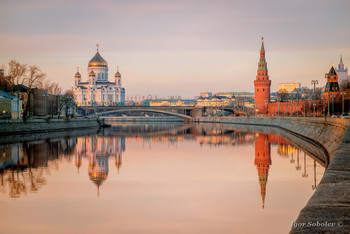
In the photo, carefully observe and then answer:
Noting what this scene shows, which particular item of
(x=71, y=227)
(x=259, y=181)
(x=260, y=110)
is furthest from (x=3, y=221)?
(x=260, y=110)

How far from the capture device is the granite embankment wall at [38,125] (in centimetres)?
5274

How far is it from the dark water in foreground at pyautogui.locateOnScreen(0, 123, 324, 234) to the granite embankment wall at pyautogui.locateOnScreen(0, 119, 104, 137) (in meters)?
21.2

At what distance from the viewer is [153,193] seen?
19.1m

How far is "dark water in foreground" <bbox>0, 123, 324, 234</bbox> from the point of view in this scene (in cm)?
1416

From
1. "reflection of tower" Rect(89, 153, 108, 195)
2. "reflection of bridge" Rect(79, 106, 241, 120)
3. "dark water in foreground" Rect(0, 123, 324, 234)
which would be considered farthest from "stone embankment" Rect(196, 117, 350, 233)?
"reflection of bridge" Rect(79, 106, 241, 120)

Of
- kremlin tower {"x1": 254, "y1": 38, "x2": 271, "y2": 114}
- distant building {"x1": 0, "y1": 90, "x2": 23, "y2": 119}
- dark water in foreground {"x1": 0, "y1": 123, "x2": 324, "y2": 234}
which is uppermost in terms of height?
kremlin tower {"x1": 254, "y1": 38, "x2": 271, "y2": 114}

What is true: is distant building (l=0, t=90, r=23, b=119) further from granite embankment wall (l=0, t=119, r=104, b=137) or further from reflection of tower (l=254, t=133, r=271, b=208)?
reflection of tower (l=254, t=133, r=271, b=208)

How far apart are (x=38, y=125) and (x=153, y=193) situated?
4597cm

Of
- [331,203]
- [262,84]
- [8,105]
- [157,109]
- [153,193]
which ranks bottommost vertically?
[153,193]

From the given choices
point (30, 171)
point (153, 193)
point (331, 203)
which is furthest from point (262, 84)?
point (331, 203)

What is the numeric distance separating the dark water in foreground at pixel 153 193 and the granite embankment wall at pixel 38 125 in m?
21.2

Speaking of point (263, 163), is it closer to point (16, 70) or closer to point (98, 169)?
point (98, 169)

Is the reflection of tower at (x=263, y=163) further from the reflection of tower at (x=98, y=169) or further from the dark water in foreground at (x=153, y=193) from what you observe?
the reflection of tower at (x=98, y=169)

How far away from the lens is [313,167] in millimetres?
26297
